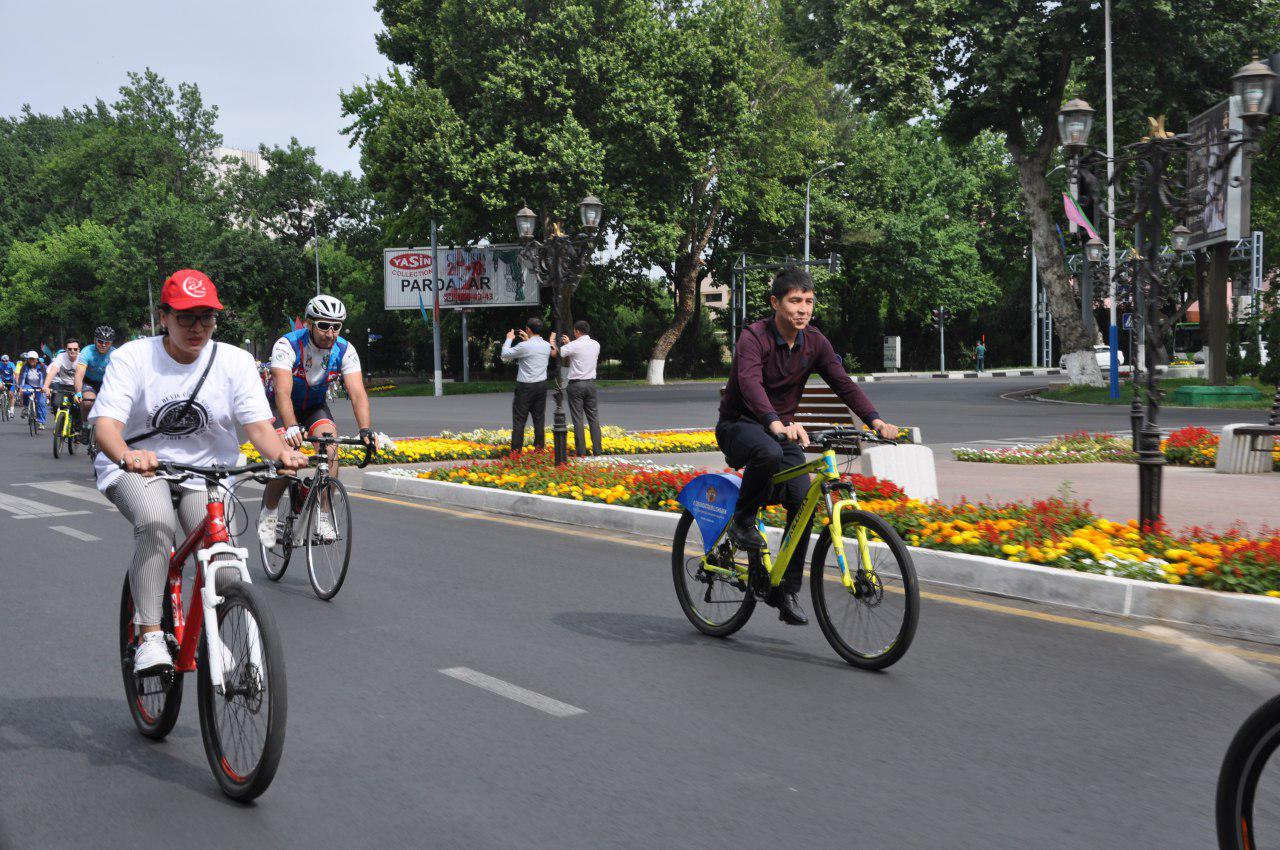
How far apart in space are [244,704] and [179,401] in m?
1.26

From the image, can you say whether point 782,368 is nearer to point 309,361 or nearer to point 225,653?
point 225,653

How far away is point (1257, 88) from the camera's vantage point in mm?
11102

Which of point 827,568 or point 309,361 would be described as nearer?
point 827,568

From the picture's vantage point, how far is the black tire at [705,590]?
20.5ft

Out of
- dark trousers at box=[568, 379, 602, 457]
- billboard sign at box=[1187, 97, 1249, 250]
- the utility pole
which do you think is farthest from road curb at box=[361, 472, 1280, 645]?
the utility pole

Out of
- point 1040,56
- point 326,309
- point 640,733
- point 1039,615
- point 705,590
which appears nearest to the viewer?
point 640,733

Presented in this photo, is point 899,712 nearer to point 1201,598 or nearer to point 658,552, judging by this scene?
point 1201,598

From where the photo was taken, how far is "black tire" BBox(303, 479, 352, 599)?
299 inches

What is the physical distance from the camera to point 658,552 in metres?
9.22

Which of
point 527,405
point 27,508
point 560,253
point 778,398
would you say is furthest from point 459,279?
point 778,398

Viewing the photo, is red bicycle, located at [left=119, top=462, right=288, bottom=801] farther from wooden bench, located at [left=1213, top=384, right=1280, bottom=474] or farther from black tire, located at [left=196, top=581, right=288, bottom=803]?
wooden bench, located at [left=1213, top=384, right=1280, bottom=474]

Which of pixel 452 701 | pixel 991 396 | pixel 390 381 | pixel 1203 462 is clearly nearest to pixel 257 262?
pixel 390 381

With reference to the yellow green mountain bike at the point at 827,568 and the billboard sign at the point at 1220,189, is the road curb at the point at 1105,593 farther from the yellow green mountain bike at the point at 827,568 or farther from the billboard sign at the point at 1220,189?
the billboard sign at the point at 1220,189

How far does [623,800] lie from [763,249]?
Answer: 178 ft
